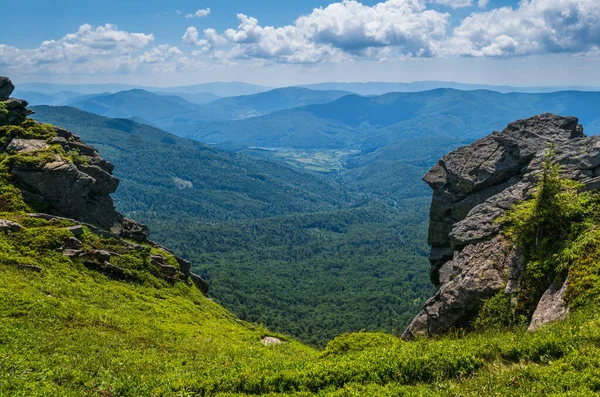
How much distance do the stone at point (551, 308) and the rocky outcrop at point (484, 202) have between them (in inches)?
88.7

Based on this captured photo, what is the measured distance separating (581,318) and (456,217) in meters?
28.9

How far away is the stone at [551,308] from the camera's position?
1865cm

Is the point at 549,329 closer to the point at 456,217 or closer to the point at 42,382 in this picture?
the point at 42,382

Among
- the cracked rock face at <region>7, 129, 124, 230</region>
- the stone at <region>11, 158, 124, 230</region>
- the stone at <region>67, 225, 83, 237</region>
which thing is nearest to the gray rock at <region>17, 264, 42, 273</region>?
the stone at <region>67, 225, 83, 237</region>

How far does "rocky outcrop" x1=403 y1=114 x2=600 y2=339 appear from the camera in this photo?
25312 mm

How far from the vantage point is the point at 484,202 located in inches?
1444

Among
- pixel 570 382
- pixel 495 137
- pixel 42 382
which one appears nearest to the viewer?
pixel 570 382

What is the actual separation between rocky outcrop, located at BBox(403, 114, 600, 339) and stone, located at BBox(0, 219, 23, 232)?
3291 cm

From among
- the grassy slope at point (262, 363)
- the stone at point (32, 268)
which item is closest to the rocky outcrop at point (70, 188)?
the stone at point (32, 268)

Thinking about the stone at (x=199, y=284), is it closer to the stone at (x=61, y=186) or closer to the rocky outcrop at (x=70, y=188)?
the rocky outcrop at (x=70, y=188)

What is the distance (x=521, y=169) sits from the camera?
1561 inches

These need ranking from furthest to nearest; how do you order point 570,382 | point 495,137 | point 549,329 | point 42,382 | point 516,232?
point 495,137
point 516,232
point 549,329
point 42,382
point 570,382

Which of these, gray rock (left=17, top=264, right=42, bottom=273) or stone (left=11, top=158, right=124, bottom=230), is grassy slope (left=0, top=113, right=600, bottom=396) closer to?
gray rock (left=17, top=264, right=42, bottom=273)

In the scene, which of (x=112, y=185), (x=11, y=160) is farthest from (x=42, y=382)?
(x=112, y=185)
